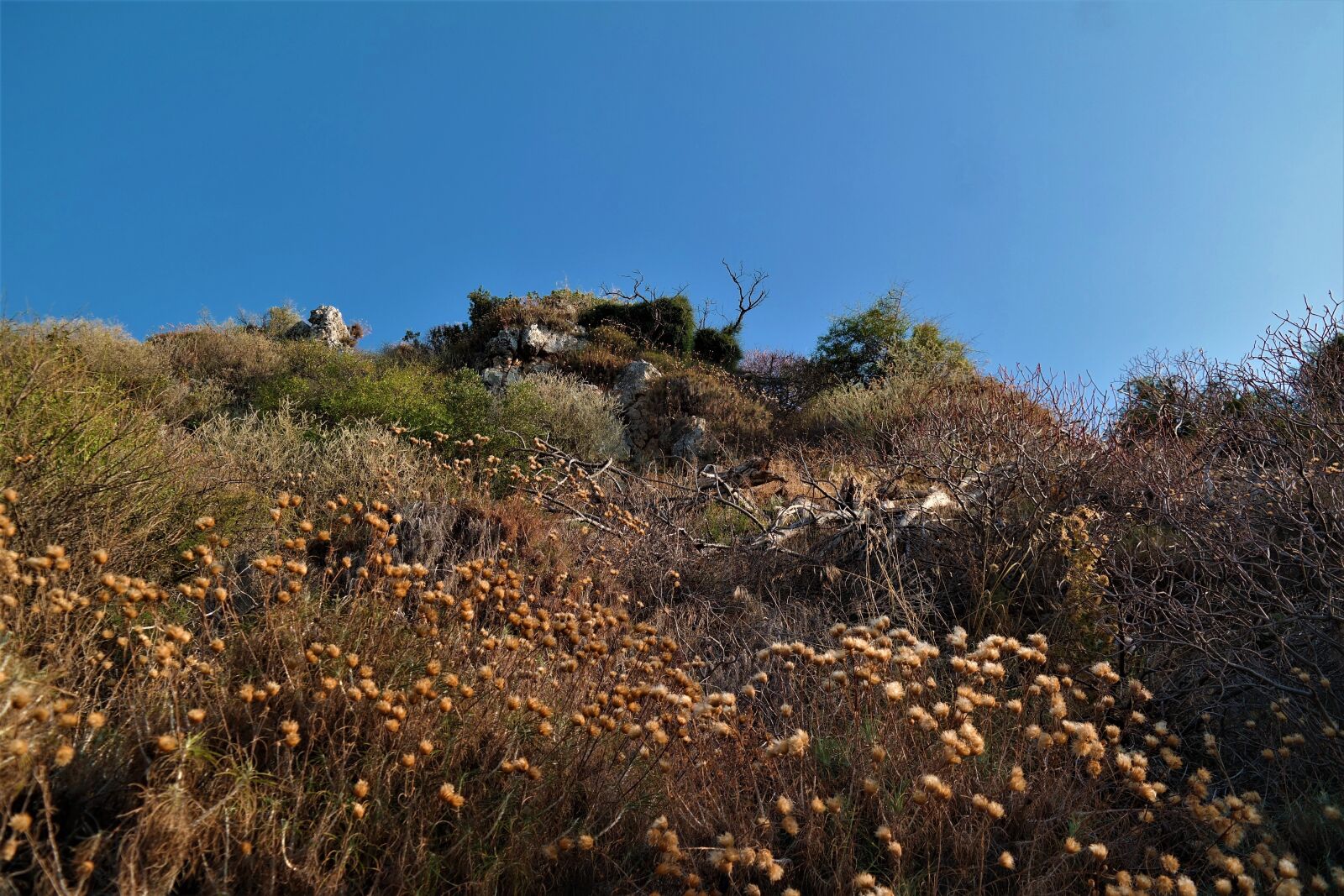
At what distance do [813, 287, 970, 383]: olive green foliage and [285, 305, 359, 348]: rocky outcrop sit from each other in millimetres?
13338

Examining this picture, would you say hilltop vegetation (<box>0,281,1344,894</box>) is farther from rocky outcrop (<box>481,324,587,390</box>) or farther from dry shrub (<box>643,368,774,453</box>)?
rocky outcrop (<box>481,324,587,390</box>)

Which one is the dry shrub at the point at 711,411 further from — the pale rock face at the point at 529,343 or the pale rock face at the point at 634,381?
the pale rock face at the point at 529,343

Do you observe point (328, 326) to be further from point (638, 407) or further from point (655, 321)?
point (638, 407)

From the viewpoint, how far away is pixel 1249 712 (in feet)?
10.4

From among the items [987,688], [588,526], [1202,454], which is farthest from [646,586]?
[1202,454]

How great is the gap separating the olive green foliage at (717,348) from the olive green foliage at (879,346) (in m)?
2.59

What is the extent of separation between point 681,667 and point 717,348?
696 inches

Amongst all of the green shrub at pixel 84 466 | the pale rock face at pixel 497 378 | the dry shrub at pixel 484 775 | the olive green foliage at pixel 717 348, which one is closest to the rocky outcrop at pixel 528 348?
the pale rock face at pixel 497 378

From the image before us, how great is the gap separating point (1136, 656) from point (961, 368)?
12.2 metres

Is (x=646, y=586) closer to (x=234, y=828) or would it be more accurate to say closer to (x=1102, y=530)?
(x=1102, y=530)

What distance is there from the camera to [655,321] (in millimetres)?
19797

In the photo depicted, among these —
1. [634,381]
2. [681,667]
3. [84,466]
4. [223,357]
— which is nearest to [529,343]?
[634,381]

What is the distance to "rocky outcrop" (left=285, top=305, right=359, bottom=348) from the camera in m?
19.8

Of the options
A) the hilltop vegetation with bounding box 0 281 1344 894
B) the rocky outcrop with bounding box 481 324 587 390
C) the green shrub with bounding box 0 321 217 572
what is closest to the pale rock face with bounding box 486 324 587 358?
the rocky outcrop with bounding box 481 324 587 390
